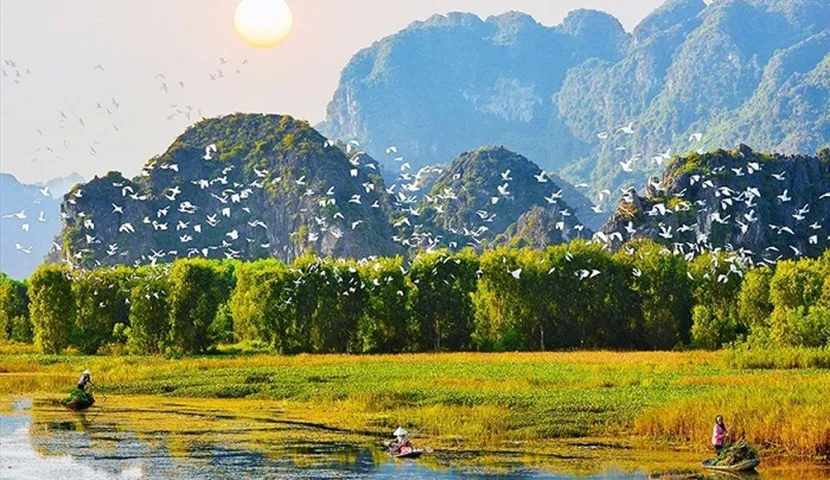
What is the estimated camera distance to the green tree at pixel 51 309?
112 metres

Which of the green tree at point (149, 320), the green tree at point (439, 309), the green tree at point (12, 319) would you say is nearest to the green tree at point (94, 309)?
the green tree at point (149, 320)

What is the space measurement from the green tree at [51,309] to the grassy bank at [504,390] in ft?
30.4

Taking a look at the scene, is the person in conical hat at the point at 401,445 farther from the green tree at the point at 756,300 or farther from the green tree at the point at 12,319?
the green tree at the point at 12,319

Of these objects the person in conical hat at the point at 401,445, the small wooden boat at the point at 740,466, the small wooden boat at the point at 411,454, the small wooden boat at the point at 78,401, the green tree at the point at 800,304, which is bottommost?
the small wooden boat at the point at 740,466

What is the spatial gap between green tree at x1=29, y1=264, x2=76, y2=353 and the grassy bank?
30.4ft

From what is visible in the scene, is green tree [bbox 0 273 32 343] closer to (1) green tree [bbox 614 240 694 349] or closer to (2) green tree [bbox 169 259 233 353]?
(2) green tree [bbox 169 259 233 353]

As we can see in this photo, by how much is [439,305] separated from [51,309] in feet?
126

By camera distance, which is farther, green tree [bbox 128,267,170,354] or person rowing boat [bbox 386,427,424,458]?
green tree [bbox 128,267,170,354]

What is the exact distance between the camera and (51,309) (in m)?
113

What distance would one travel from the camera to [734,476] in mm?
39188

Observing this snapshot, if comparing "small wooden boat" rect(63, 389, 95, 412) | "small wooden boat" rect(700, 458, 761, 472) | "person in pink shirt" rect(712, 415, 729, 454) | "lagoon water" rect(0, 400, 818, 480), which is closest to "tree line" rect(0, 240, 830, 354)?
"small wooden boat" rect(63, 389, 95, 412)

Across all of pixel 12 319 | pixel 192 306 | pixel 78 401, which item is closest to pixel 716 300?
pixel 192 306

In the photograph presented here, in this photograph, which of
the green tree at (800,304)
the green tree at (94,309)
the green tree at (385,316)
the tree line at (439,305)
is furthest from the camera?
the green tree at (94,309)

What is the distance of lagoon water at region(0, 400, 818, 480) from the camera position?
4022 centimetres
